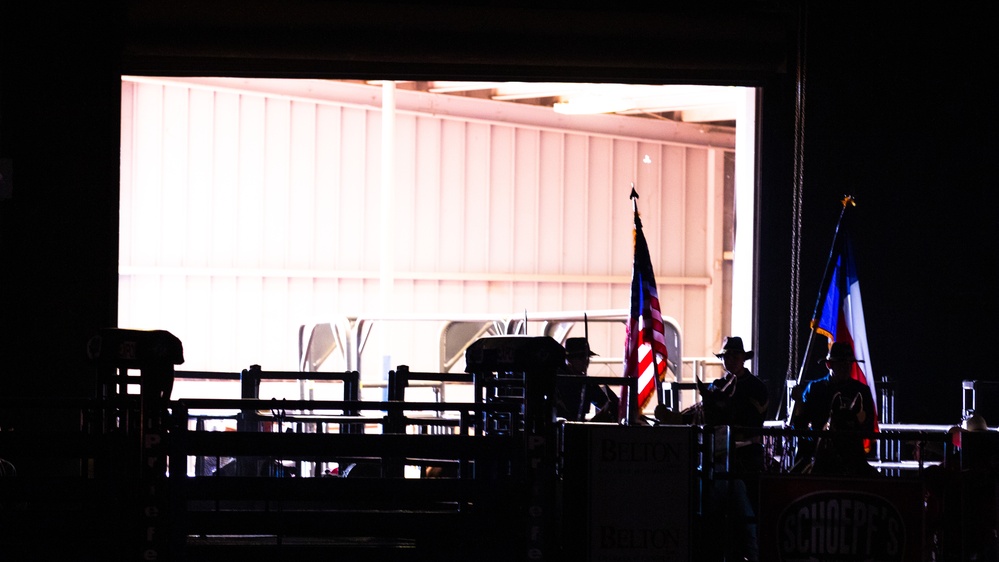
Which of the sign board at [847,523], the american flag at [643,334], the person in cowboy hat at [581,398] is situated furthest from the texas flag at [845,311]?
the sign board at [847,523]

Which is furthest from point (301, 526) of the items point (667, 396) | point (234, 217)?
point (234, 217)

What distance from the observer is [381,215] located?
93.5ft

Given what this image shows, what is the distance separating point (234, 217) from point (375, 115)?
4.30 metres

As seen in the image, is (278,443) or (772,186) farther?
(772,186)

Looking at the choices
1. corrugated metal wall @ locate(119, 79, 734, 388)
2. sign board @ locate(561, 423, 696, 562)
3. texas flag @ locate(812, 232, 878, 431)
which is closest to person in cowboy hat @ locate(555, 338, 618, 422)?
texas flag @ locate(812, 232, 878, 431)

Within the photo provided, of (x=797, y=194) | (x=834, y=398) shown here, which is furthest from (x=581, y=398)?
(x=797, y=194)

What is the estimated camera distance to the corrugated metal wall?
27.9 meters

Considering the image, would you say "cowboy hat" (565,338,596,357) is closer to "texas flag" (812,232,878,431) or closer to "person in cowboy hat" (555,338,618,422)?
"person in cowboy hat" (555,338,618,422)

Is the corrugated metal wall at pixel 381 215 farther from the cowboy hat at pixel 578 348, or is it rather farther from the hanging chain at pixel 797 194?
the cowboy hat at pixel 578 348

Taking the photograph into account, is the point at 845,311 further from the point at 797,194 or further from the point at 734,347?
the point at 734,347

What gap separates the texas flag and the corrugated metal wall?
14697mm

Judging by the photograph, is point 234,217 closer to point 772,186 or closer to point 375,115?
point 375,115

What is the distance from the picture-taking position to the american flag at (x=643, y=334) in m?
11.1

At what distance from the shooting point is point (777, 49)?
13508 millimetres
